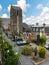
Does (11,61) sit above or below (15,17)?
below

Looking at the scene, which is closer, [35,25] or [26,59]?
[26,59]

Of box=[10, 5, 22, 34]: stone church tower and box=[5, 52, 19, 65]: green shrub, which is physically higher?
box=[10, 5, 22, 34]: stone church tower

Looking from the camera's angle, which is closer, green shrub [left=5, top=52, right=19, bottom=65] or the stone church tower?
green shrub [left=5, top=52, right=19, bottom=65]

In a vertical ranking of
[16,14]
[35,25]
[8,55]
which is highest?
[16,14]

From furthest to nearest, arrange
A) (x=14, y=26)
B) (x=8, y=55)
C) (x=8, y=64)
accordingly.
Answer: (x=14, y=26) < (x=8, y=55) < (x=8, y=64)

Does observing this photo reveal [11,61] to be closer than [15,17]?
Yes

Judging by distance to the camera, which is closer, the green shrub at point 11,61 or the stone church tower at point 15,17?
the green shrub at point 11,61

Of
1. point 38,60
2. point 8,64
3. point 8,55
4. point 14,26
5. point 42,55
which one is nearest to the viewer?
point 8,64

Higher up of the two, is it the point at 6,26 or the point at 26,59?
the point at 6,26

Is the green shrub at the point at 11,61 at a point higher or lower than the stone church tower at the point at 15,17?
lower

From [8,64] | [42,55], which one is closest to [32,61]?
[42,55]

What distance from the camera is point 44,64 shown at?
70.3ft

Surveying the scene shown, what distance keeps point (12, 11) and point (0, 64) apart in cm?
5032

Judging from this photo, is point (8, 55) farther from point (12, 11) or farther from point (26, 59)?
point (12, 11)
